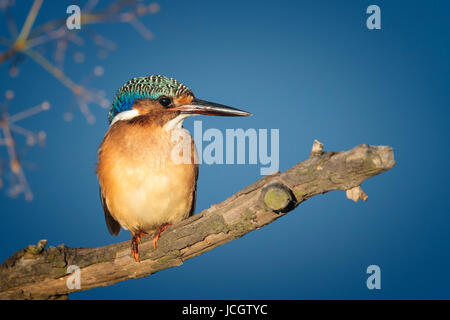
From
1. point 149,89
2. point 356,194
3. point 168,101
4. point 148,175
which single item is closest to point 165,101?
point 168,101

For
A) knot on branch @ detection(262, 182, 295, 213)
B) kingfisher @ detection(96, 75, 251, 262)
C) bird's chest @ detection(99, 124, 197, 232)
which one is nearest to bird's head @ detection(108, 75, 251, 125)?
kingfisher @ detection(96, 75, 251, 262)

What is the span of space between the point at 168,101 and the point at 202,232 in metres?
0.84

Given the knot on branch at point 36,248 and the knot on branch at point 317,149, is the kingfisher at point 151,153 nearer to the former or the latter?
the knot on branch at point 36,248

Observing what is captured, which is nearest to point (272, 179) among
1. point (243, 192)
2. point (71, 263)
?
point (243, 192)

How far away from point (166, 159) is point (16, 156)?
3.17 ft

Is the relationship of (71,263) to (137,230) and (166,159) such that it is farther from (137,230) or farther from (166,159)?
(166,159)

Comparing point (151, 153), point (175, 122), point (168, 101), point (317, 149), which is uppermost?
point (168, 101)

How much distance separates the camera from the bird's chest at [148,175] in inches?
93.1

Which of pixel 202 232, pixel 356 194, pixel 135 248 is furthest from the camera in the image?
pixel 135 248

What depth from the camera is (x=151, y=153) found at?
2365 millimetres

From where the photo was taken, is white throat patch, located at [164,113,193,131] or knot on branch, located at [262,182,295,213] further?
white throat patch, located at [164,113,193,131]

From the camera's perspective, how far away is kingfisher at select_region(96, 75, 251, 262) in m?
2.37

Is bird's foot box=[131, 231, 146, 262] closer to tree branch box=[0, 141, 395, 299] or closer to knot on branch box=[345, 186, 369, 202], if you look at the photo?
tree branch box=[0, 141, 395, 299]

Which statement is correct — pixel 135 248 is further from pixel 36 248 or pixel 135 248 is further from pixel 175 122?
pixel 175 122
